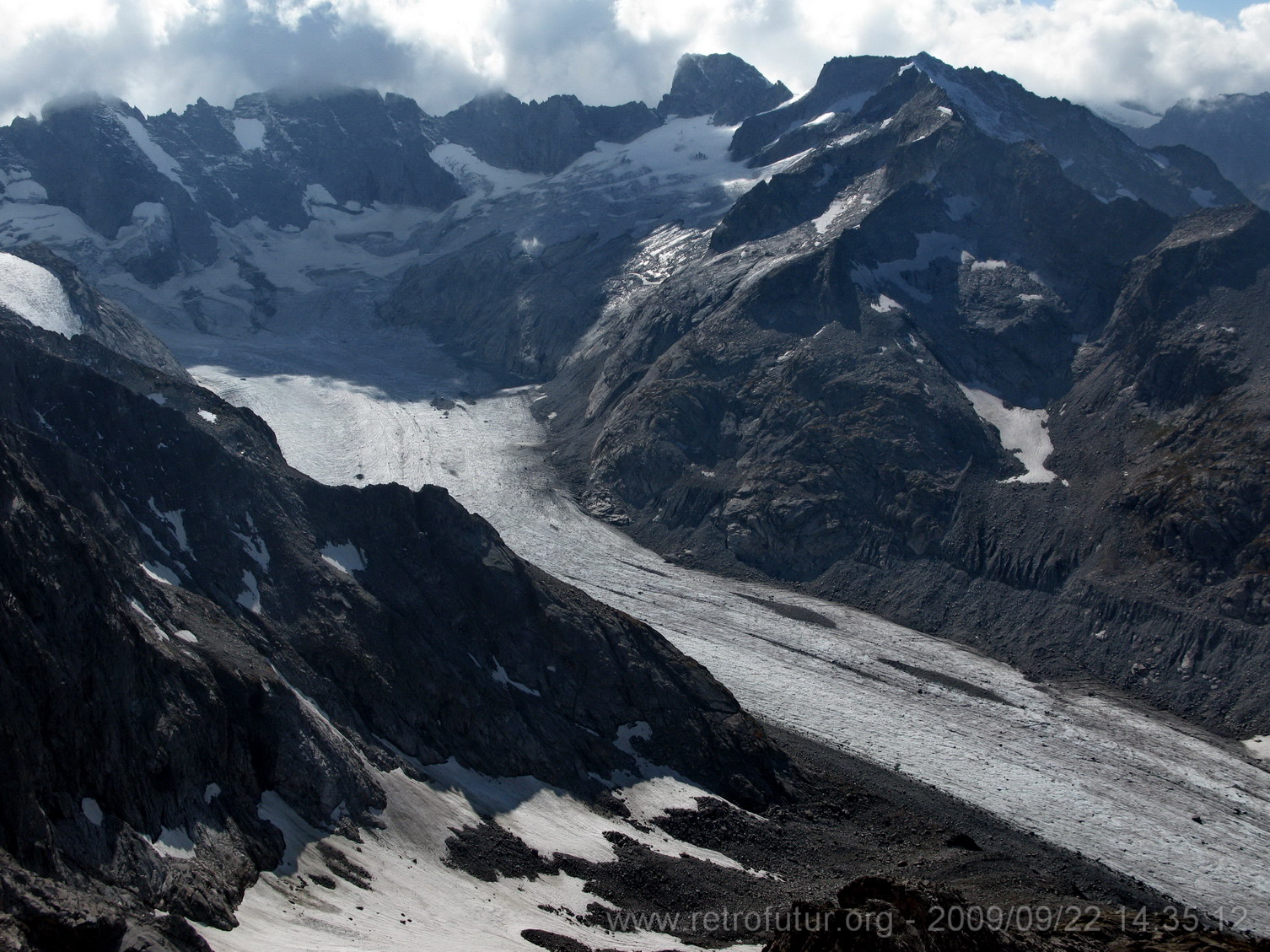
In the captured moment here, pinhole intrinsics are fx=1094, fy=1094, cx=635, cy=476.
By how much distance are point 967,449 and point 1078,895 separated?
2415 inches

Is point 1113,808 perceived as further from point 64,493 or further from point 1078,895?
point 64,493

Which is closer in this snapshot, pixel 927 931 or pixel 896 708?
pixel 927 931

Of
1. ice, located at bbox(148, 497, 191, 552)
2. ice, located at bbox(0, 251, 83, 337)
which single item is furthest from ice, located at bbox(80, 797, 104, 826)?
ice, located at bbox(0, 251, 83, 337)

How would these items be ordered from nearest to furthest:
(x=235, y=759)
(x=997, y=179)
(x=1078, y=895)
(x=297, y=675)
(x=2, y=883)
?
(x=2, y=883) → (x=235, y=759) → (x=1078, y=895) → (x=297, y=675) → (x=997, y=179)

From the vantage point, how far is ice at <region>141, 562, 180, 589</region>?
50.5 metres

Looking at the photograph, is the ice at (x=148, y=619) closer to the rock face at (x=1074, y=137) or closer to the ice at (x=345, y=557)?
the ice at (x=345, y=557)

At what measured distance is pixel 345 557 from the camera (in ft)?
196

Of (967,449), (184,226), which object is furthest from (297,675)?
(184,226)

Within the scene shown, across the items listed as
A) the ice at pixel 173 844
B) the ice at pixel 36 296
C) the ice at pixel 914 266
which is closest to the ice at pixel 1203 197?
the ice at pixel 914 266

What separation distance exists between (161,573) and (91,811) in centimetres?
1945

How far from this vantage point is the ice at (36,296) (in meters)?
102

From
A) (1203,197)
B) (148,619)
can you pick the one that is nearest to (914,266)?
(1203,197)

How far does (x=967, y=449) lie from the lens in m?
103

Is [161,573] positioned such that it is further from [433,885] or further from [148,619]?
[433,885]
